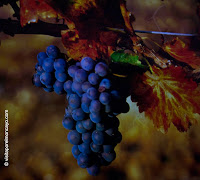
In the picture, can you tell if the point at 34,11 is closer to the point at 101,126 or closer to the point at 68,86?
the point at 68,86

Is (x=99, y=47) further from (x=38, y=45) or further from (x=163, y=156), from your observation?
(x=163, y=156)

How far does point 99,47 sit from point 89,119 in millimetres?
212

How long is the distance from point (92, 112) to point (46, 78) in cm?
15

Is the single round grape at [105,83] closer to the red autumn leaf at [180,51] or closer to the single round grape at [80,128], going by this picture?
the single round grape at [80,128]

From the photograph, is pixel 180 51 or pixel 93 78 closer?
pixel 93 78

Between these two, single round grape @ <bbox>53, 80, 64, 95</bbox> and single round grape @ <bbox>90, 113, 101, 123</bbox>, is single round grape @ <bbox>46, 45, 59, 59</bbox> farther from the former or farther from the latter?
single round grape @ <bbox>90, 113, 101, 123</bbox>

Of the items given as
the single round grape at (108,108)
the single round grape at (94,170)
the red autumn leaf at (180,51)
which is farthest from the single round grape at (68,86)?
the red autumn leaf at (180,51)

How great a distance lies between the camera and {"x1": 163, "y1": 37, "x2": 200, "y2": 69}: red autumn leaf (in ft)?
1.94

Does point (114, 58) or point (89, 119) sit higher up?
point (114, 58)

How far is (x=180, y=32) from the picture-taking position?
23.4 inches

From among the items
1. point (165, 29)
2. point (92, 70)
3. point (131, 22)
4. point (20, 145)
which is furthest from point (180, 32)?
point (20, 145)

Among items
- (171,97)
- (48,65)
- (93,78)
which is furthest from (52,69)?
(171,97)

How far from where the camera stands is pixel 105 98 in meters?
0.43

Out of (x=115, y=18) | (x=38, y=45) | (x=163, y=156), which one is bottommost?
(x=163, y=156)
